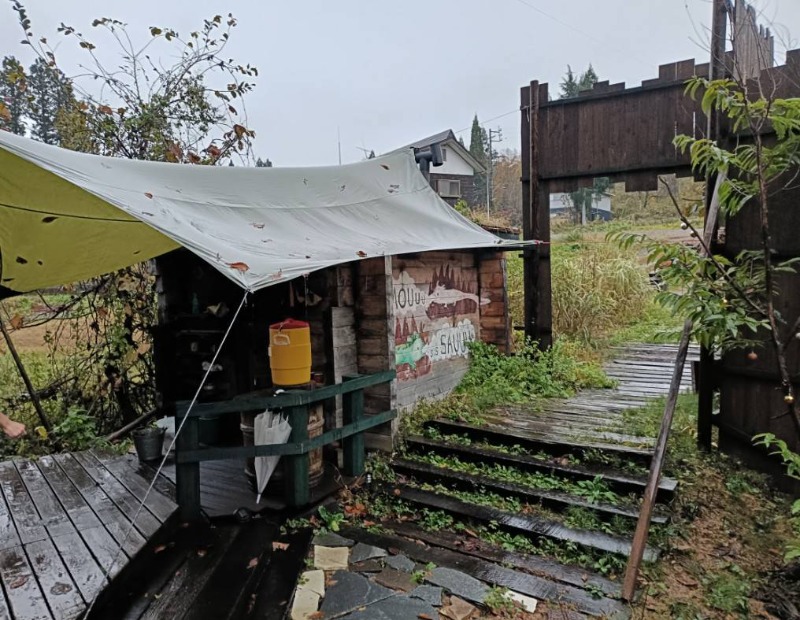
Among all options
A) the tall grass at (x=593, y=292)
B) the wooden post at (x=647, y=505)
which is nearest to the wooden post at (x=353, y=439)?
the wooden post at (x=647, y=505)

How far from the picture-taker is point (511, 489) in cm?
311

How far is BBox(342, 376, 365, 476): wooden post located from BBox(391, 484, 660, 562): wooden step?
0.34 meters

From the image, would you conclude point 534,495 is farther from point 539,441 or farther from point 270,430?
point 270,430

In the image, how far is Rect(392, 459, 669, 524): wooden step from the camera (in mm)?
2758

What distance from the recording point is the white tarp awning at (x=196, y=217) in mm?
2064

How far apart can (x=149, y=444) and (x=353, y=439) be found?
166cm

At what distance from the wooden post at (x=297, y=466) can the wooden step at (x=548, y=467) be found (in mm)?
1023

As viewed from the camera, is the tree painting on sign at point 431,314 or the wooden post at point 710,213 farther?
the tree painting on sign at point 431,314

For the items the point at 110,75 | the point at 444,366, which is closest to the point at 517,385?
the point at 444,366

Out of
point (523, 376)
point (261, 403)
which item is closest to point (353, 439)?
point (261, 403)

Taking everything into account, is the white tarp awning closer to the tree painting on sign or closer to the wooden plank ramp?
the tree painting on sign

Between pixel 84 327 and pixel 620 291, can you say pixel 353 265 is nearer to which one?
pixel 84 327

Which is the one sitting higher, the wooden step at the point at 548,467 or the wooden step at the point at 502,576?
the wooden step at the point at 548,467

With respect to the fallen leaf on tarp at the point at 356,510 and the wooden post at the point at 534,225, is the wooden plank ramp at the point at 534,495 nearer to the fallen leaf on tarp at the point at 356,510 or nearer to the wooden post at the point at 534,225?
the fallen leaf on tarp at the point at 356,510
